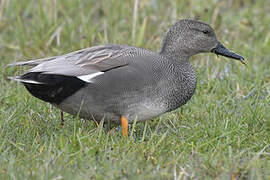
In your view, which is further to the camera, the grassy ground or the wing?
the wing

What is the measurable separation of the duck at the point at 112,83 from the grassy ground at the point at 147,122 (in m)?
0.18

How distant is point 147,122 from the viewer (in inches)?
193

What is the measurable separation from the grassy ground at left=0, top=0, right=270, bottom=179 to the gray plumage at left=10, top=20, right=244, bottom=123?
19 cm

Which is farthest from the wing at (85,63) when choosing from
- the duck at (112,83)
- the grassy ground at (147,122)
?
the grassy ground at (147,122)

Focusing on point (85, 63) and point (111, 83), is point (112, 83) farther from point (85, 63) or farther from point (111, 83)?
point (85, 63)

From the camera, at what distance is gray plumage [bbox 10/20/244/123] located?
412 centimetres

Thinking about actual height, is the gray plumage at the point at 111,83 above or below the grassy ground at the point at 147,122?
above

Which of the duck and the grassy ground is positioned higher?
the duck

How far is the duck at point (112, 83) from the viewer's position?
162 inches

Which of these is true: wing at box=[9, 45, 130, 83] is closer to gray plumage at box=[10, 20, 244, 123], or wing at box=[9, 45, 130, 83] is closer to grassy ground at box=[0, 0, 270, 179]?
gray plumage at box=[10, 20, 244, 123]

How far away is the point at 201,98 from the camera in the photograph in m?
5.19

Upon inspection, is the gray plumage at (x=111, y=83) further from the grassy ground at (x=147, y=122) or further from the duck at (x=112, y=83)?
the grassy ground at (x=147, y=122)

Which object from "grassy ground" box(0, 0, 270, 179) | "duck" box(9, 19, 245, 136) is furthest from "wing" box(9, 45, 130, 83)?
"grassy ground" box(0, 0, 270, 179)

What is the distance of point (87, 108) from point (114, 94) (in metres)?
0.24
